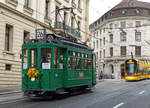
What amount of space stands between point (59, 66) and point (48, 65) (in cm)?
92

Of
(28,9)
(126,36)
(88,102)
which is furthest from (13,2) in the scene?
(126,36)

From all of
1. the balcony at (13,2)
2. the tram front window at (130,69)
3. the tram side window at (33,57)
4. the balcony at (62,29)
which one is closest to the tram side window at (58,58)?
the tram side window at (33,57)

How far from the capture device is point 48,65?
12602mm

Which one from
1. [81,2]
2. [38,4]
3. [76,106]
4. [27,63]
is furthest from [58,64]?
[81,2]

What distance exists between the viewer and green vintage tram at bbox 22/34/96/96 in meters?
12.6

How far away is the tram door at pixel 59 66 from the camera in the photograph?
42.5 feet

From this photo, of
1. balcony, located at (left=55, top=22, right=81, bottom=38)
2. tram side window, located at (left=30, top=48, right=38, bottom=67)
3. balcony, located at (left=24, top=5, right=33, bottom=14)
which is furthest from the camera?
balcony, located at (left=55, top=22, right=81, bottom=38)

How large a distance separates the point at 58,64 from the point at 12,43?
9753 millimetres

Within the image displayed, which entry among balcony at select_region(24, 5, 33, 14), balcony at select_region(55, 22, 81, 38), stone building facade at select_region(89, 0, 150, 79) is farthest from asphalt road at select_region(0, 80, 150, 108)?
stone building facade at select_region(89, 0, 150, 79)

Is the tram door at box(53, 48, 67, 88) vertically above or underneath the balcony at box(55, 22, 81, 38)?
underneath

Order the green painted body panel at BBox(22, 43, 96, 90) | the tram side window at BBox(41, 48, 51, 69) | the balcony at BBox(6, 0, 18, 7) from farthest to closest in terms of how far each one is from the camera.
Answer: the balcony at BBox(6, 0, 18, 7) → the tram side window at BBox(41, 48, 51, 69) → the green painted body panel at BBox(22, 43, 96, 90)

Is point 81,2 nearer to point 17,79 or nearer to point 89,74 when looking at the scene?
point 17,79

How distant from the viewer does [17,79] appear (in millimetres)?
22422

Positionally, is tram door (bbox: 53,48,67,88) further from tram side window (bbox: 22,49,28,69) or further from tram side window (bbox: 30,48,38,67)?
tram side window (bbox: 22,49,28,69)
